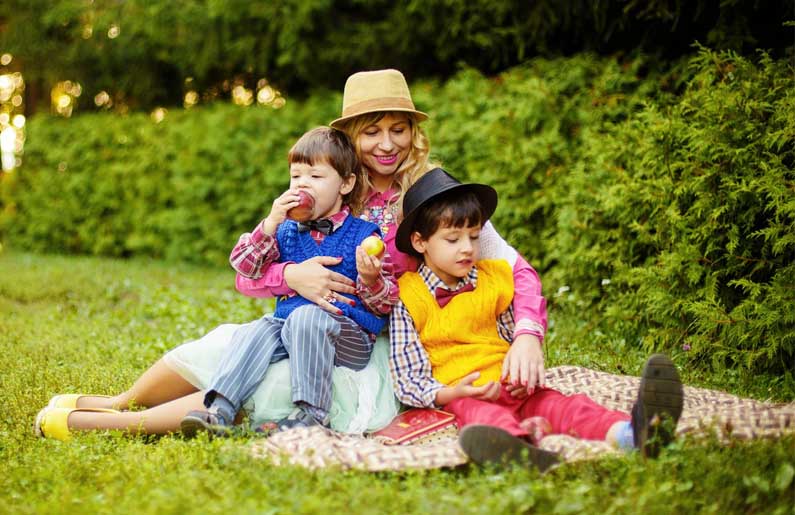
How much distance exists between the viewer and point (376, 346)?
3.94 m

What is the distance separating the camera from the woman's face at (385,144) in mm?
4039

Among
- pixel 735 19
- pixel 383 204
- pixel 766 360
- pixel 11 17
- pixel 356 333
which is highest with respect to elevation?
pixel 11 17

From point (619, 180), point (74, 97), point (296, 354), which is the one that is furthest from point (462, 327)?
point (74, 97)

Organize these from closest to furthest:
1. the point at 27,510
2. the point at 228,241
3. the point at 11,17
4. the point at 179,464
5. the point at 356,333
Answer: the point at 27,510
the point at 179,464
the point at 356,333
the point at 228,241
the point at 11,17

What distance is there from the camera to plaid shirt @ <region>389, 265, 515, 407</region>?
11.8ft

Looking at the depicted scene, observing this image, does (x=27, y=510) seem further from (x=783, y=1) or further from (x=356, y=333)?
(x=783, y=1)

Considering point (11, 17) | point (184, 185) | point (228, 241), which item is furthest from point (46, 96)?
point (228, 241)

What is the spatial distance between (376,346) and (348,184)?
0.77 metres

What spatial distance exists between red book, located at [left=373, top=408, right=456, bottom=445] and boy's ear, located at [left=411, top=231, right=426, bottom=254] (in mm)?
717

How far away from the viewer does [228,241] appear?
10.9 metres

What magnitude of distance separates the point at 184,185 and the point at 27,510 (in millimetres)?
8784

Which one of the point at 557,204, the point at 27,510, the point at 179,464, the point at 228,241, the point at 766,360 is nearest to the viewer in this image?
the point at 27,510

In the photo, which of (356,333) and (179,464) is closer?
(179,464)

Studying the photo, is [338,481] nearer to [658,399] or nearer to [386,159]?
[658,399]
